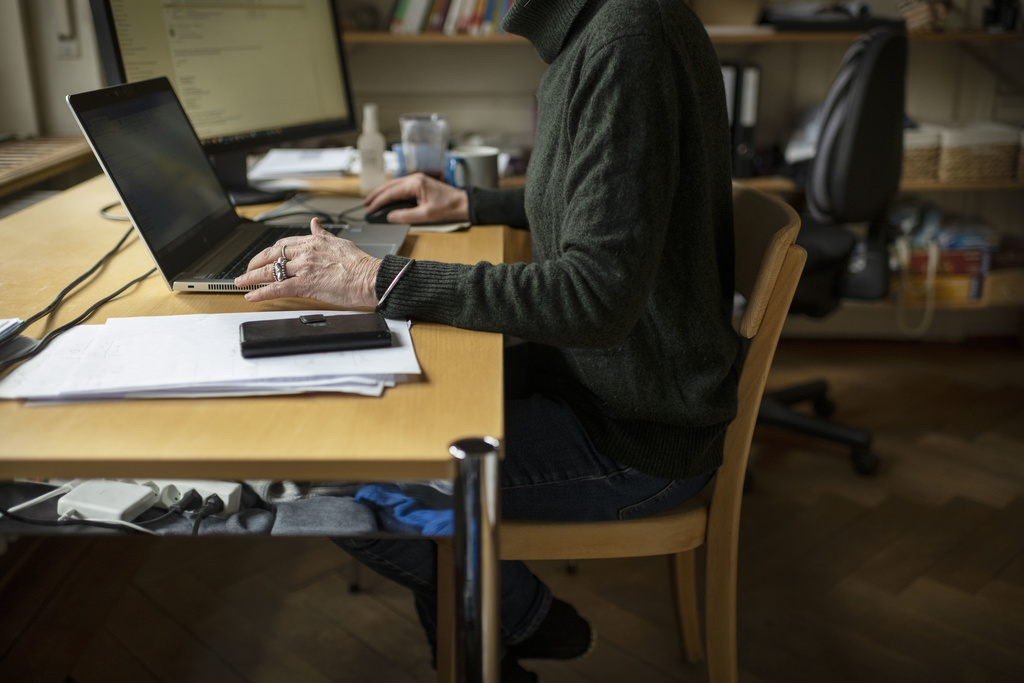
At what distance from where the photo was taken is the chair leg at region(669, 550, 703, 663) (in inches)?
49.2

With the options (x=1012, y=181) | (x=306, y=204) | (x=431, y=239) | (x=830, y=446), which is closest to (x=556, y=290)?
(x=431, y=239)

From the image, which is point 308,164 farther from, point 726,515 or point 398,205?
point 726,515

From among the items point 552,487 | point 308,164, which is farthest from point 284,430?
point 308,164

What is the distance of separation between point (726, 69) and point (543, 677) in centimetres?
172

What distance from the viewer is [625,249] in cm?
75

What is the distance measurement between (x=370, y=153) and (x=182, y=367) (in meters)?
0.92

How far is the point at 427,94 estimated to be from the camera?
2.62 meters

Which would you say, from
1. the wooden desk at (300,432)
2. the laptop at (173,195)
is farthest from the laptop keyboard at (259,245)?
the wooden desk at (300,432)

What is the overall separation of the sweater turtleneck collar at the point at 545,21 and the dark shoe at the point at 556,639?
0.72 meters

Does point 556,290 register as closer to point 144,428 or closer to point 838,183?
point 144,428

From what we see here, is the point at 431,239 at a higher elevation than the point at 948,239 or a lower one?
higher

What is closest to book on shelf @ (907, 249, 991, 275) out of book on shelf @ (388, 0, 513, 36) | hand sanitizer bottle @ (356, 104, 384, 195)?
book on shelf @ (388, 0, 513, 36)

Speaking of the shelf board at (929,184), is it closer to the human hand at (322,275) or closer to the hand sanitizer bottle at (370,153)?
the hand sanitizer bottle at (370,153)

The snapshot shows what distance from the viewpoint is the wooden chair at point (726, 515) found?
918 mm
